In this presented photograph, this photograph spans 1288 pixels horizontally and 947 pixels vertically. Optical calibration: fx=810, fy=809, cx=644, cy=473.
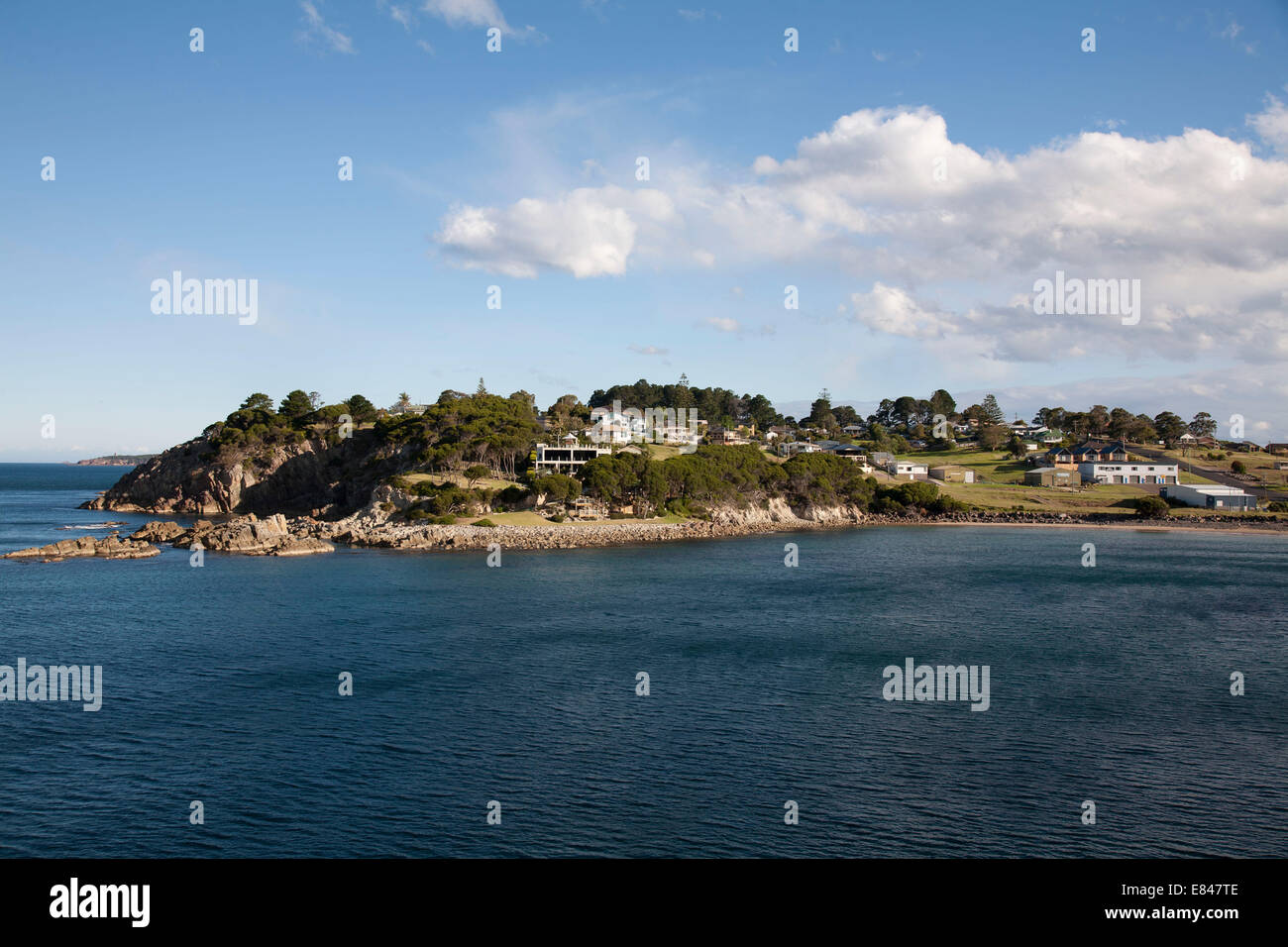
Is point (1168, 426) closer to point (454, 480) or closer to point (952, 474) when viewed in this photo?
point (952, 474)

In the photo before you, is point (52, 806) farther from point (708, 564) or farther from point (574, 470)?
point (574, 470)

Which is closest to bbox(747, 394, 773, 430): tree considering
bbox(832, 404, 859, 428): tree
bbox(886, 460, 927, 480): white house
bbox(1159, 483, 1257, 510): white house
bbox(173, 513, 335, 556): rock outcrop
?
bbox(832, 404, 859, 428): tree

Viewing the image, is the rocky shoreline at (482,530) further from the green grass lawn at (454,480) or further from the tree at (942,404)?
the tree at (942,404)

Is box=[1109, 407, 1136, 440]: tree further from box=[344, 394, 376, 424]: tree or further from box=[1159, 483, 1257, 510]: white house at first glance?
box=[344, 394, 376, 424]: tree

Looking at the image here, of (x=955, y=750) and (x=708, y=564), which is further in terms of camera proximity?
(x=708, y=564)

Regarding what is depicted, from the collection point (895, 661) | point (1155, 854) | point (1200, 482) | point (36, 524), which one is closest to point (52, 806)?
point (1155, 854)

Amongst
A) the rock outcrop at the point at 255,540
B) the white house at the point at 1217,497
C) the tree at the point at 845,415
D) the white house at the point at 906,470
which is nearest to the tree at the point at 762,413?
the tree at the point at 845,415
